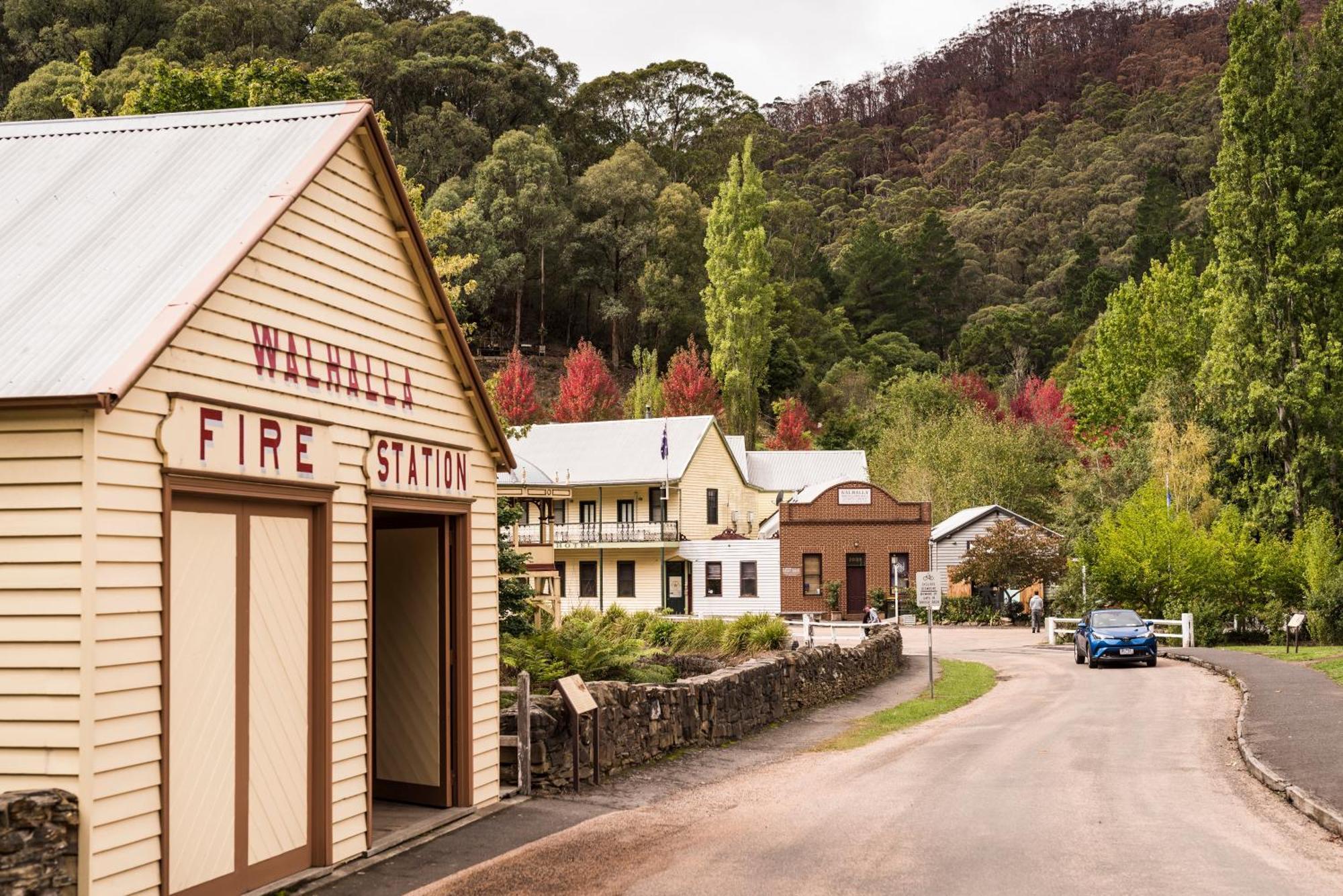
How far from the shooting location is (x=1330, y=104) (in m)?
47.0

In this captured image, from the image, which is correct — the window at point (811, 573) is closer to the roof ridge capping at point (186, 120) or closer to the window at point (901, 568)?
the window at point (901, 568)

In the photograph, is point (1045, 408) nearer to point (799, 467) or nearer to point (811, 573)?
point (799, 467)

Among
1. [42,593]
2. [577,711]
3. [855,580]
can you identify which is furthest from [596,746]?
[855,580]

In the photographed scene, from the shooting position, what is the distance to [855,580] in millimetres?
61875

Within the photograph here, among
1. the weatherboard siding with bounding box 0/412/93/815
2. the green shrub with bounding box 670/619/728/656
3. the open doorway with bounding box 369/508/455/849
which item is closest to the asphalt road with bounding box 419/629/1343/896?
the open doorway with bounding box 369/508/455/849

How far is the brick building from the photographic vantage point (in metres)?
61.5

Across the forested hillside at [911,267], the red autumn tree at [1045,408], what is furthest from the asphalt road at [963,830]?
the red autumn tree at [1045,408]

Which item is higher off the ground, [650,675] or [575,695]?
[575,695]

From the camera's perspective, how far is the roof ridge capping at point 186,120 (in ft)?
37.6

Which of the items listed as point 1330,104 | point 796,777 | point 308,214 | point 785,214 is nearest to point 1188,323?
point 1330,104

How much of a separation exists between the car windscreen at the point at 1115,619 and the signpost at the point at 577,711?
917 inches

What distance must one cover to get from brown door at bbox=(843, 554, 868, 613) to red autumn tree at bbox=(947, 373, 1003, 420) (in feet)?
89.7

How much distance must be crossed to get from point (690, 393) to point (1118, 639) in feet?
163

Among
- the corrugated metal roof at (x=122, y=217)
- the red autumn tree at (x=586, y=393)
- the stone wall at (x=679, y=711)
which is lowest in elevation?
the stone wall at (x=679, y=711)
